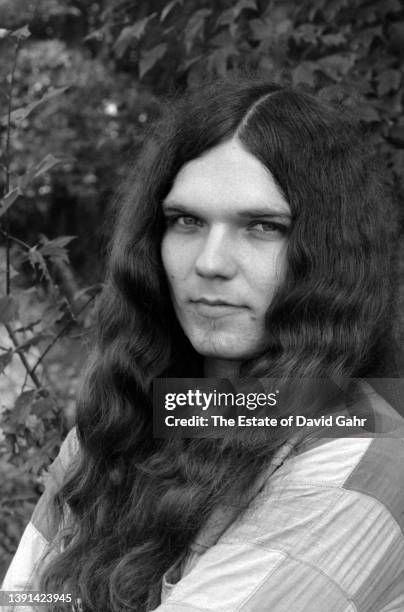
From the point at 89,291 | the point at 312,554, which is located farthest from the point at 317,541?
the point at 89,291

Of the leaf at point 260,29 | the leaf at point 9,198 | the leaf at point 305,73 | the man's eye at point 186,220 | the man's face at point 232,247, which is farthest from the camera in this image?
the leaf at point 260,29

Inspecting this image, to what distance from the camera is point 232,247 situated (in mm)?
1507

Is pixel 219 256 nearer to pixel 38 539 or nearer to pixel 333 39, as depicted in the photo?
pixel 38 539

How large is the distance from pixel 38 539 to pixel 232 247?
79 cm

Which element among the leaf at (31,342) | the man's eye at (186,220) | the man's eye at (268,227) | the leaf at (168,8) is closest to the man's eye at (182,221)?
the man's eye at (186,220)

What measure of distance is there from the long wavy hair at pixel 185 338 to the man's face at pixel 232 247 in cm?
2

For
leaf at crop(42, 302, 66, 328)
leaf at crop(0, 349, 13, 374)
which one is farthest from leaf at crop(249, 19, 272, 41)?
leaf at crop(0, 349, 13, 374)

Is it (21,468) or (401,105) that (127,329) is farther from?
(401,105)

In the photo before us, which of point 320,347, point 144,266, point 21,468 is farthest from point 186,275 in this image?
point 21,468

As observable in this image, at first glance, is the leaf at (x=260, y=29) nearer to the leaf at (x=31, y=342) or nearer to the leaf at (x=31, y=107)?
the leaf at (x=31, y=107)

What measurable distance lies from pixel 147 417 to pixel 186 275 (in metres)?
0.34

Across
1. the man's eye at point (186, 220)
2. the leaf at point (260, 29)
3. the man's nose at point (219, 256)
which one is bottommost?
the man's nose at point (219, 256)

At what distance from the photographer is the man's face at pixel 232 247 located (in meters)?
1.49

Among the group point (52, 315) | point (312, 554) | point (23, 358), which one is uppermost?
point (52, 315)
